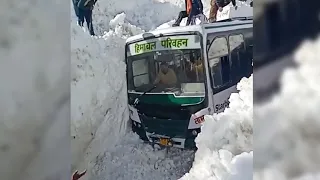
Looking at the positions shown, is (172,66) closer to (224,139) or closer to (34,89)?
(224,139)

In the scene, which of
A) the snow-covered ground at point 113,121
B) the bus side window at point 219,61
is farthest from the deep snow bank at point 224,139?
the bus side window at point 219,61

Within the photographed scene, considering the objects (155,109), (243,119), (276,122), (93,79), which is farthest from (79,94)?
(276,122)

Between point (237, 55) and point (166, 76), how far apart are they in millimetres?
397

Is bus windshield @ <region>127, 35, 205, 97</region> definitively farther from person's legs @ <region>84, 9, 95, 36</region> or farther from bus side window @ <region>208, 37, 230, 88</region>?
person's legs @ <region>84, 9, 95, 36</region>

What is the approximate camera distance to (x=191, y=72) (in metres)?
2.33

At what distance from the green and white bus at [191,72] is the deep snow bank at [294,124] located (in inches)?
65.2

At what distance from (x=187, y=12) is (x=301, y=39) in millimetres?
2211

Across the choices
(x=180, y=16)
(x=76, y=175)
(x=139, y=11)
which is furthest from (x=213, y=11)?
(x=76, y=175)

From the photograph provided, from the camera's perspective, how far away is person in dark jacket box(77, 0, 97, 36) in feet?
9.54

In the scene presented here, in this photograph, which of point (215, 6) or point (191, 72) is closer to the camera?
point (191, 72)

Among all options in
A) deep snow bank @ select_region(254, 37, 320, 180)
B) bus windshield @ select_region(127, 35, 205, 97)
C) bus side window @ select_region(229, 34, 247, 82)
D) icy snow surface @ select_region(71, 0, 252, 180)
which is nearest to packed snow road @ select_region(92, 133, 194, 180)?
icy snow surface @ select_region(71, 0, 252, 180)

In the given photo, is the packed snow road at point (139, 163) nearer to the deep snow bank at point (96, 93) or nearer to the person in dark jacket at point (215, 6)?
the deep snow bank at point (96, 93)

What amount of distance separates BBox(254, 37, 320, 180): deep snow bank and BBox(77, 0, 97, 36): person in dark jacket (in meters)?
2.42

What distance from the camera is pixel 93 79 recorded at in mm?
2746
